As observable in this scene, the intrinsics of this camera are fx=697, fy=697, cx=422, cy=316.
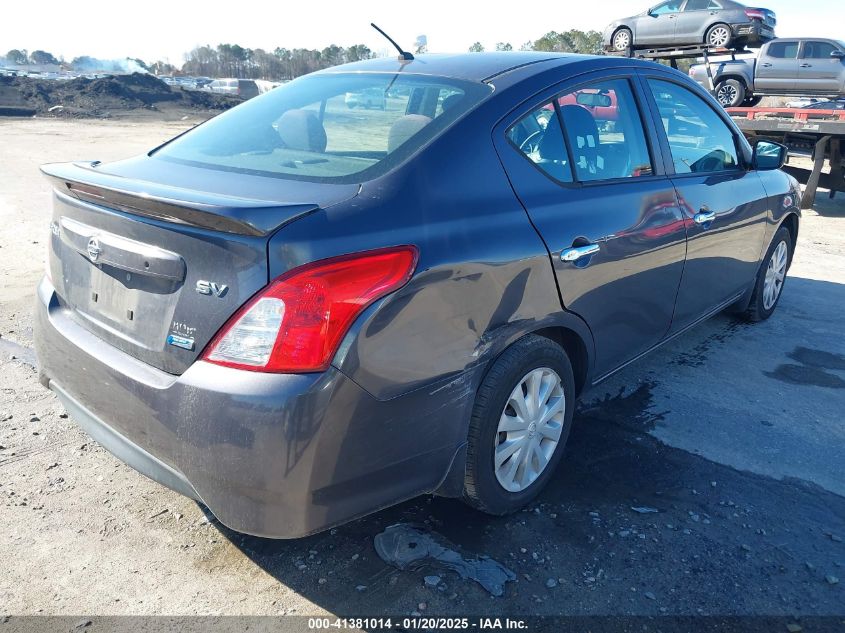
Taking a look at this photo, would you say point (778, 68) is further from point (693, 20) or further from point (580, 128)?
point (580, 128)

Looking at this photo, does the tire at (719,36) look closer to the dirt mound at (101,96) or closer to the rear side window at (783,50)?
the rear side window at (783,50)

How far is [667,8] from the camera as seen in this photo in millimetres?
17453

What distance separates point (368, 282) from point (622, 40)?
1851 centimetres

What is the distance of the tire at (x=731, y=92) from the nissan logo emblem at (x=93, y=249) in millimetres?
16834

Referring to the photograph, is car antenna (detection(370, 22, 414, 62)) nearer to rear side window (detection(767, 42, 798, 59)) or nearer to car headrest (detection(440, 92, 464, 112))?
car headrest (detection(440, 92, 464, 112))

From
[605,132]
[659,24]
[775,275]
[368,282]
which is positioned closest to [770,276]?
[775,275]

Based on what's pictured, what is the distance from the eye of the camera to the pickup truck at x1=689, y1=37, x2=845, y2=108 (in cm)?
1548

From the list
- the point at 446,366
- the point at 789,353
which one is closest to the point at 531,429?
the point at 446,366

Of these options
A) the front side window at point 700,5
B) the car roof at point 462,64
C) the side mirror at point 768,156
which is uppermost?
the front side window at point 700,5

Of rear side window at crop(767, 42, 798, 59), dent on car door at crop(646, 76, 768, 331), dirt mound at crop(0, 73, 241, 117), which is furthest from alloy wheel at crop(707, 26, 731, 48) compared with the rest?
dirt mound at crop(0, 73, 241, 117)

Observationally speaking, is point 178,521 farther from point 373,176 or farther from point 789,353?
point 789,353

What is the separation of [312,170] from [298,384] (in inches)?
36.5

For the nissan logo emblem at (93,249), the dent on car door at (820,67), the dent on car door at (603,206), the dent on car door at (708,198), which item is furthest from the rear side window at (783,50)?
the nissan logo emblem at (93,249)

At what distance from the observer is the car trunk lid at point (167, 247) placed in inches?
79.5
